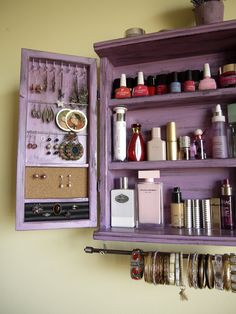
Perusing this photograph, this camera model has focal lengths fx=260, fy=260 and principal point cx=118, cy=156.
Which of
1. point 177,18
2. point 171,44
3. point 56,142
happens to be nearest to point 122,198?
point 56,142

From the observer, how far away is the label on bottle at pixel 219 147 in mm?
736

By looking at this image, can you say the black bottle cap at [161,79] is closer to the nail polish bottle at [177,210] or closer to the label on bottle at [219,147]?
the label on bottle at [219,147]

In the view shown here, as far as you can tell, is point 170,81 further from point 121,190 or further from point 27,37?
point 27,37

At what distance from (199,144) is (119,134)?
0.25 m

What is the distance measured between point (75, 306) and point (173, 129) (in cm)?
71

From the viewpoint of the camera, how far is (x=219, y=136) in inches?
29.7

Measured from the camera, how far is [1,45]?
1.08 m

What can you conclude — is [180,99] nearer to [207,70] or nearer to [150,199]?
[207,70]

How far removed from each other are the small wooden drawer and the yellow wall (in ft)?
0.72

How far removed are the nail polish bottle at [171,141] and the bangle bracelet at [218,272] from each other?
12.2 inches

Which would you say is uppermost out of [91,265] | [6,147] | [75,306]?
[6,147]

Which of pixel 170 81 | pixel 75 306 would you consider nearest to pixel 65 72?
pixel 170 81

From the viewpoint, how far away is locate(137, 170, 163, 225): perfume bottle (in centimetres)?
79

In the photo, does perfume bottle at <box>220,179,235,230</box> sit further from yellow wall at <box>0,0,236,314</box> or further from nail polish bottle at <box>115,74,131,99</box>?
nail polish bottle at <box>115,74,131,99</box>
